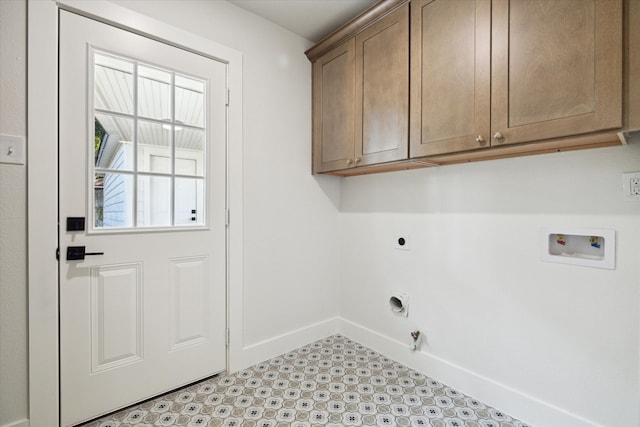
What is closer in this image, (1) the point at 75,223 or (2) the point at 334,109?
(1) the point at 75,223

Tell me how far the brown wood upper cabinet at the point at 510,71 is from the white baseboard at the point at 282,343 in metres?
1.62

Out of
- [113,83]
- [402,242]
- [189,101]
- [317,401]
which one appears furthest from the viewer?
[402,242]

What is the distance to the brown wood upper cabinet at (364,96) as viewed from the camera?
1.78m

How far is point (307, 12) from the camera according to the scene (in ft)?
6.79

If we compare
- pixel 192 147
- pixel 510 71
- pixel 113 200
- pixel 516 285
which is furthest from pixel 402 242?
pixel 113 200

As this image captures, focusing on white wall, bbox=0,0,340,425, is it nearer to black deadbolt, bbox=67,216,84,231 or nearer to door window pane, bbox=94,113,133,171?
door window pane, bbox=94,113,133,171

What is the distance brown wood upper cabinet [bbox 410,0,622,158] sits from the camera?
3.68 ft

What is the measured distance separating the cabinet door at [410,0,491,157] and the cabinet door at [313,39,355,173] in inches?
19.9

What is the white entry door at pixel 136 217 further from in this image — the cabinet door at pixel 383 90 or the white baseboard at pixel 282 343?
the cabinet door at pixel 383 90

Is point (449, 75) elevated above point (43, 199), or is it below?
above

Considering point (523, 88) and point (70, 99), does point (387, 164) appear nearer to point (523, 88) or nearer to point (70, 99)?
point (523, 88)

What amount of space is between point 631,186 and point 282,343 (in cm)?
219

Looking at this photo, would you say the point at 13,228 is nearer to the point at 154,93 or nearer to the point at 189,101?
the point at 154,93

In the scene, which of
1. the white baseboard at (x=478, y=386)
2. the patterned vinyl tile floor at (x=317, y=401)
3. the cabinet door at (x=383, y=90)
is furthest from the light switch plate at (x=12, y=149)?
the white baseboard at (x=478, y=386)
